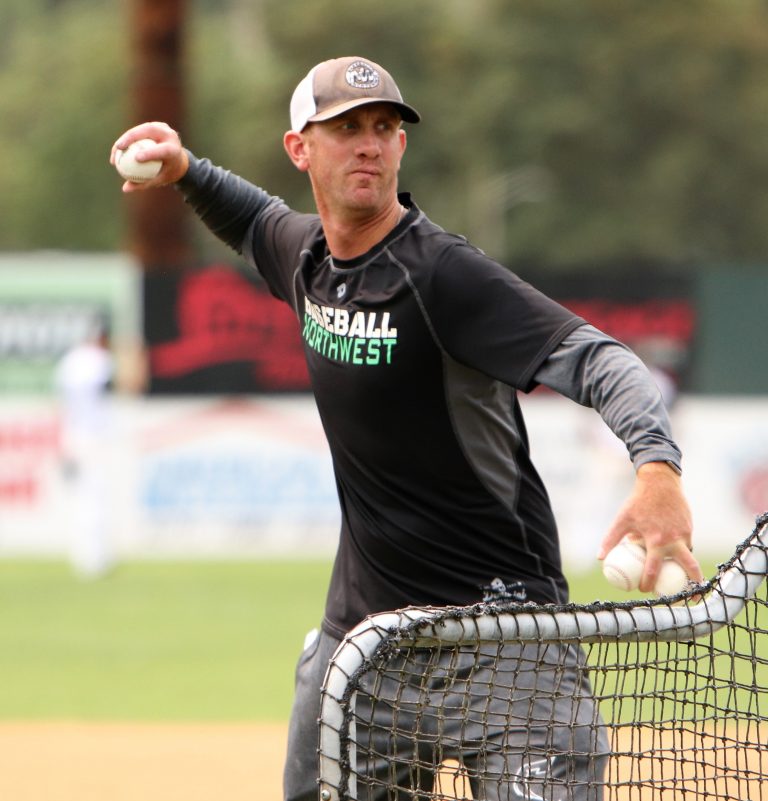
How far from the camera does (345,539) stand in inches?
189

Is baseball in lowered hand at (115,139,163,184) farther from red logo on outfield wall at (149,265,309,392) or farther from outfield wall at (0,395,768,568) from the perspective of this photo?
red logo on outfield wall at (149,265,309,392)

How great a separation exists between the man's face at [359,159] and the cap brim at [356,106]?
0.8 inches

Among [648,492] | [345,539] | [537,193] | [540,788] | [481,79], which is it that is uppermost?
[481,79]

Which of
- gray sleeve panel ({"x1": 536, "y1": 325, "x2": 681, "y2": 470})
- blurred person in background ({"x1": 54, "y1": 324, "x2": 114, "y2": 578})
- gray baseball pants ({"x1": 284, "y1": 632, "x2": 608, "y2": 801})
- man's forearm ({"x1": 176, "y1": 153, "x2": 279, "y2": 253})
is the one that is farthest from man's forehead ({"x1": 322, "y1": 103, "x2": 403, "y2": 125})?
blurred person in background ({"x1": 54, "y1": 324, "x2": 114, "y2": 578})

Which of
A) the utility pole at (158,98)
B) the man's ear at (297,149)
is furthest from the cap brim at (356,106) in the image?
the utility pole at (158,98)

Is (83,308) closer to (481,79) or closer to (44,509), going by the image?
(44,509)

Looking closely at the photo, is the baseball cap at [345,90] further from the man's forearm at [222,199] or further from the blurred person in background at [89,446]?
the blurred person in background at [89,446]

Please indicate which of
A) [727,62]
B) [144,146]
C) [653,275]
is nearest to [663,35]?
[727,62]

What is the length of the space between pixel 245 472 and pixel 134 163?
1219 cm

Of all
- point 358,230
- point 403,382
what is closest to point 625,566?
point 403,382

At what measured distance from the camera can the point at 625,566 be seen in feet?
10.9

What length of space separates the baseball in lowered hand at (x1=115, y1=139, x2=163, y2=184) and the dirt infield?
13.5 ft

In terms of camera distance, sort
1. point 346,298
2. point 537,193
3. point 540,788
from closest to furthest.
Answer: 1. point 540,788
2. point 346,298
3. point 537,193

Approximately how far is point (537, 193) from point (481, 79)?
5.78 m
